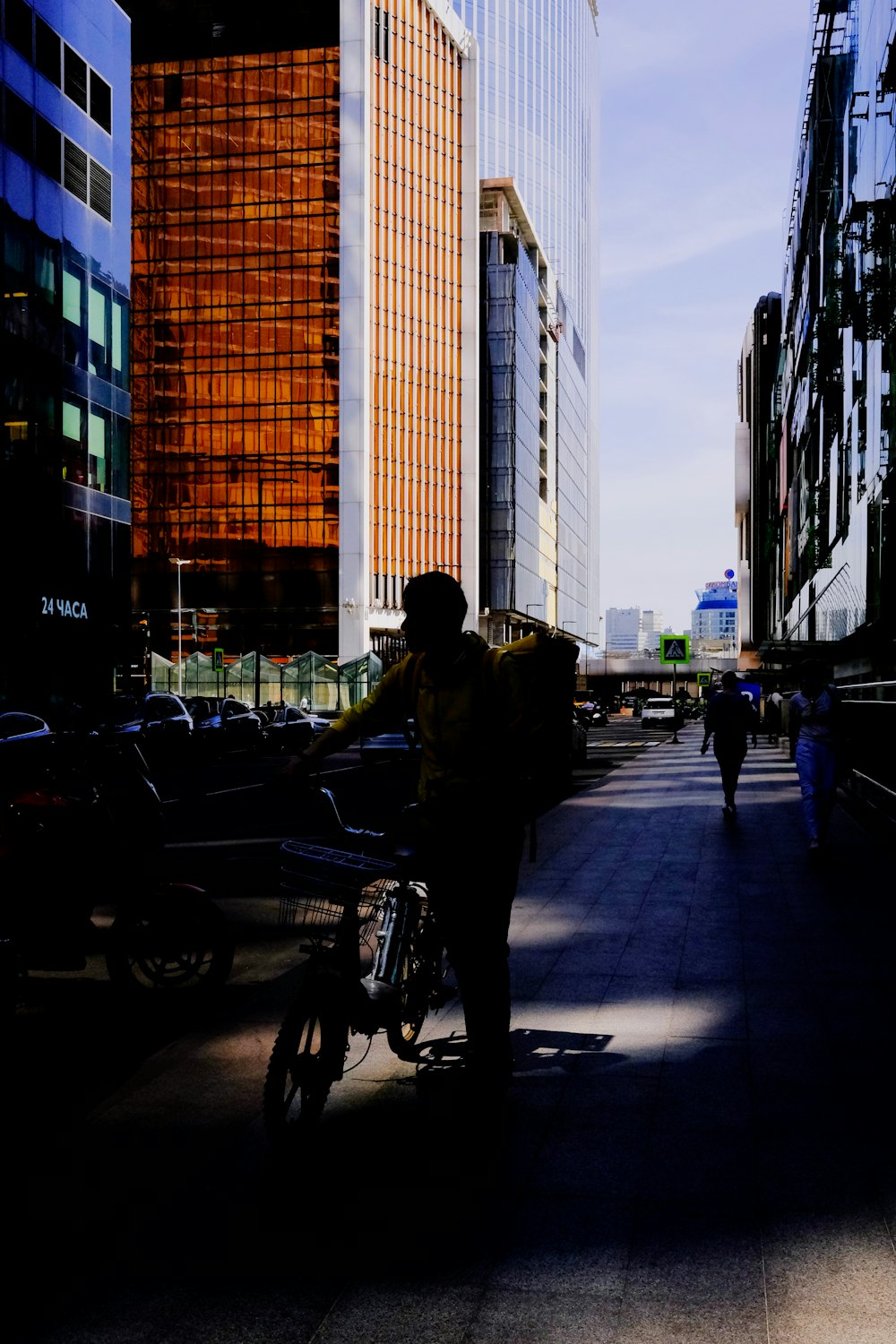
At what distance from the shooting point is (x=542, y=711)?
4395 mm

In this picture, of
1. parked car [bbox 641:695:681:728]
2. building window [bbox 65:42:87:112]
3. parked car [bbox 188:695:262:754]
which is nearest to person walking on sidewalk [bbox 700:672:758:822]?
parked car [bbox 188:695:262:754]

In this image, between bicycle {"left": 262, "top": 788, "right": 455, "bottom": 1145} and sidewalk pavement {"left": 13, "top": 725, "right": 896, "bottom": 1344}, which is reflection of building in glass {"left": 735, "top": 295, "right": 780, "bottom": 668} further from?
bicycle {"left": 262, "top": 788, "right": 455, "bottom": 1145}

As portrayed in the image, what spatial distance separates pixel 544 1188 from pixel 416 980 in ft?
3.24

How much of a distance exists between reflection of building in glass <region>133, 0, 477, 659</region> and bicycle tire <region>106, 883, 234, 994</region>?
7944 cm

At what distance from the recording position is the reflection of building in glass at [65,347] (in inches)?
1288

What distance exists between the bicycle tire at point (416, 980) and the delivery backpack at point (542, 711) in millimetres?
618

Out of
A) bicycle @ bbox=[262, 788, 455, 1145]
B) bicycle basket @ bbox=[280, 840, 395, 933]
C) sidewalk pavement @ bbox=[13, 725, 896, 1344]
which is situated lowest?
sidewalk pavement @ bbox=[13, 725, 896, 1344]

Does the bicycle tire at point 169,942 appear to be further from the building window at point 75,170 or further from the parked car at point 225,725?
the building window at point 75,170

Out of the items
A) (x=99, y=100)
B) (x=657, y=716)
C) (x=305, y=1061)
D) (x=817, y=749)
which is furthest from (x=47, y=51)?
(x=657, y=716)

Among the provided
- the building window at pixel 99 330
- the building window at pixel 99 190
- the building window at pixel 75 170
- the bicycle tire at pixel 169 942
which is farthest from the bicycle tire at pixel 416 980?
the building window at pixel 99 190

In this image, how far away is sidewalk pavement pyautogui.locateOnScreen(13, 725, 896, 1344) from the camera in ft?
10.2

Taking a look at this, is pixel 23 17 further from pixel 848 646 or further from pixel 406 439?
pixel 406 439

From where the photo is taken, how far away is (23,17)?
3306cm

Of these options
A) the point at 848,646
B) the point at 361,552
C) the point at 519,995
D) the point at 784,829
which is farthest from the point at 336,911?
the point at 361,552
